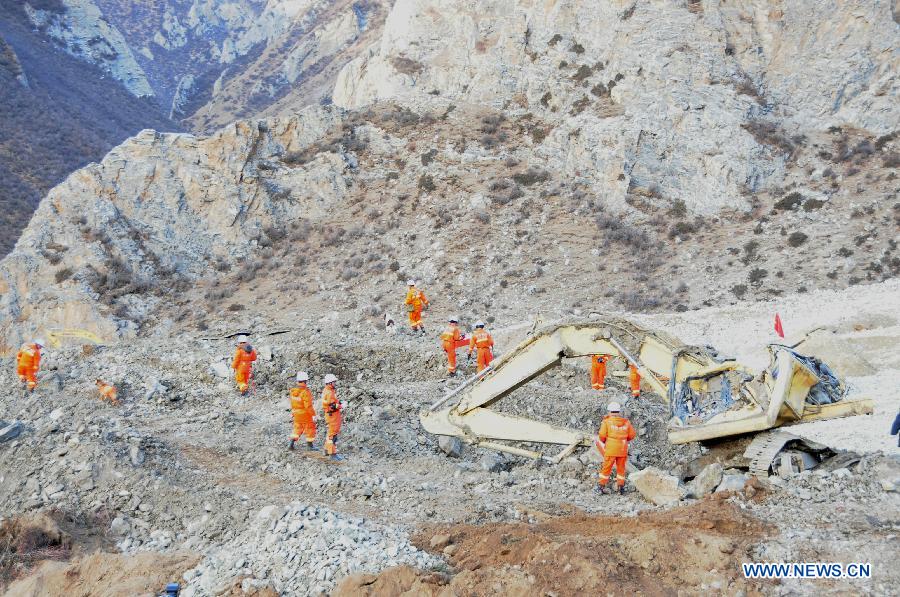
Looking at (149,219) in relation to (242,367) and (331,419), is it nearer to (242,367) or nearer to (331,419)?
(242,367)

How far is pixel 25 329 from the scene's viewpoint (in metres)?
24.2

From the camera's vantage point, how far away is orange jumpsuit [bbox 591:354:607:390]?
12.8m

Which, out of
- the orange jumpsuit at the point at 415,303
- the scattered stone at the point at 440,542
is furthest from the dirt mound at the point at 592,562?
the orange jumpsuit at the point at 415,303

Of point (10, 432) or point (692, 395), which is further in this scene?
point (10, 432)

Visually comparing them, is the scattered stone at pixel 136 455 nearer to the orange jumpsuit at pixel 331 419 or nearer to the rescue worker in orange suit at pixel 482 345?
the orange jumpsuit at pixel 331 419

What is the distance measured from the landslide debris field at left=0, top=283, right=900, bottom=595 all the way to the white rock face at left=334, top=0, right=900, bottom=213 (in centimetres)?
1463

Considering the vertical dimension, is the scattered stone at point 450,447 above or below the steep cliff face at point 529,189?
below

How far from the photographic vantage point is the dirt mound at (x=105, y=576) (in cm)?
611

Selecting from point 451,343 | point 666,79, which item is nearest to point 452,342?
point 451,343

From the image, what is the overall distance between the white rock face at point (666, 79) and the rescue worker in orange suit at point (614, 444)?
20232mm

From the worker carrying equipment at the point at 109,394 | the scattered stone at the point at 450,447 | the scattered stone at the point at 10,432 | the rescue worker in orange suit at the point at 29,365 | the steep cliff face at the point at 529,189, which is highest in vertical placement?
the steep cliff face at the point at 529,189

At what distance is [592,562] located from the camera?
5.34m

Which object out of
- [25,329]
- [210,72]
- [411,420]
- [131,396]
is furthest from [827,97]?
[210,72]

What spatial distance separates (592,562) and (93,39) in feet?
284
